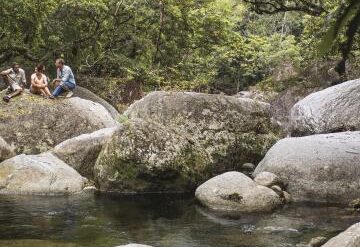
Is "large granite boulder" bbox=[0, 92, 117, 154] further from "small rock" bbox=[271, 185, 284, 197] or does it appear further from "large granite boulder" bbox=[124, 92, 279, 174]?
"small rock" bbox=[271, 185, 284, 197]

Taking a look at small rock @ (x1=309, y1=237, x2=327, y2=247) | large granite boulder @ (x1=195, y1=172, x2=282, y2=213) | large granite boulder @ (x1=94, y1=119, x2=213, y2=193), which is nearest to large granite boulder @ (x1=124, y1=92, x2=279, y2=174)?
large granite boulder @ (x1=94, y1=119, x2=213, y2=193)

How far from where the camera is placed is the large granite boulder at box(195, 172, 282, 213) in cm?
941

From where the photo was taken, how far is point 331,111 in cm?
1312

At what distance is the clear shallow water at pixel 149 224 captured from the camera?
23.9 feet

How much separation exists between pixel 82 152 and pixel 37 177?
148 cm

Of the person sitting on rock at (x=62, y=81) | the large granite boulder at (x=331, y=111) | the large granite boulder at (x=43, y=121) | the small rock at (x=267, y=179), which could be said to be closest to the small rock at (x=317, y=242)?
the small rock at (x=267, y=179)

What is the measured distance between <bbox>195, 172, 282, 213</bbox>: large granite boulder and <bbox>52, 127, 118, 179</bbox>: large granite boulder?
10.6ft

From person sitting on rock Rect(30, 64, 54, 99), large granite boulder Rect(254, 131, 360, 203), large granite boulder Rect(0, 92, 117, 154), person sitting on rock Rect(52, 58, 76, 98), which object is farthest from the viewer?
person sitting on rock Rect(52, 58, 76, 98)

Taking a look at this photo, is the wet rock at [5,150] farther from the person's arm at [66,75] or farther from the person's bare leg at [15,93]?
the person's arm at [66,75]

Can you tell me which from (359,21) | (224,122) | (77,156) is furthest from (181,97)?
(359,21)

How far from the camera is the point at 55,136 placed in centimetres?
1373

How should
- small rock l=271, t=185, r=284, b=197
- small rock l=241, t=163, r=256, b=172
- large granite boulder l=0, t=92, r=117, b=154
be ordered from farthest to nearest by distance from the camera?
large granite boulder l=0, t=92, r=117, b=154
small rock l=241, t=163, r=256, b=172
small rock l=271, t=185, r=284, b=197

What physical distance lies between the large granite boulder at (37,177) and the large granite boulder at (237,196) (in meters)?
3.15

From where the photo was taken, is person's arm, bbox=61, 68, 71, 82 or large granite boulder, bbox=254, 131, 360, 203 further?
person's arm, bbox=61, 68, 71, 82
